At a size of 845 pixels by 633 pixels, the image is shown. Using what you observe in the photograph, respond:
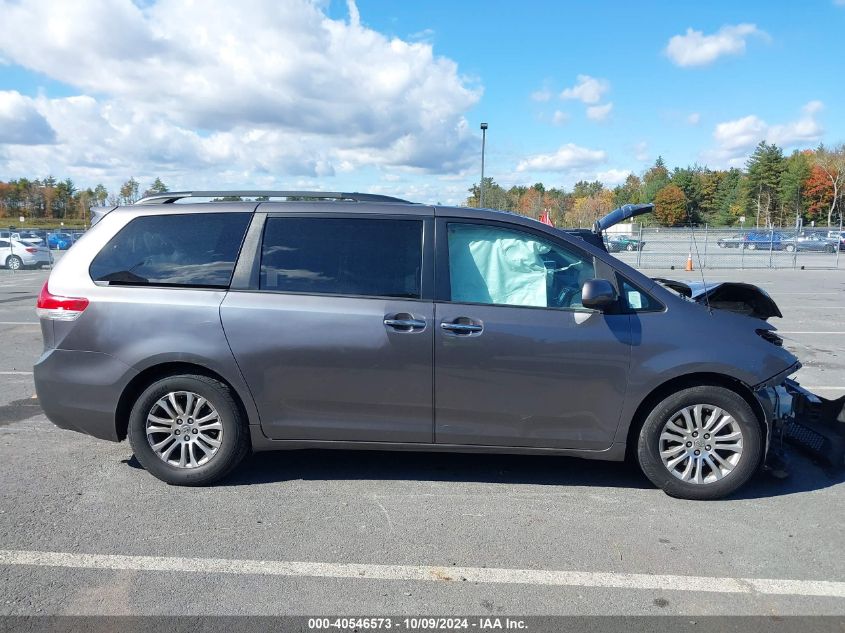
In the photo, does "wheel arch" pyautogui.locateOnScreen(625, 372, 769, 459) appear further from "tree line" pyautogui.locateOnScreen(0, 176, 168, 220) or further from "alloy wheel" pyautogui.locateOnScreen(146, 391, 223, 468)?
"tree line" pyautogui.locateOnScreen(0, 176, 168, 220)

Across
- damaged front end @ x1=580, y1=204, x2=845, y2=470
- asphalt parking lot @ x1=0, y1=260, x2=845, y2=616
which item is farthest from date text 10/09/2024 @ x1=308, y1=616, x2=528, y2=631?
damaged front end @ x1=580, y1=204, x2=845, y2=470

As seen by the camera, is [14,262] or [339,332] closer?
[339,332]

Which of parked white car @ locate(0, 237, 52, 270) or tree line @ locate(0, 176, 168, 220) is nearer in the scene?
parked white car @ locate(0, 237, 52, 270)

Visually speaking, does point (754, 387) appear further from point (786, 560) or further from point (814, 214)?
point (814, 214)

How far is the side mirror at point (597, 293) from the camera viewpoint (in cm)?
386

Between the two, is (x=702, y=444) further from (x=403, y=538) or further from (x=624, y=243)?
(x=624, y=243)

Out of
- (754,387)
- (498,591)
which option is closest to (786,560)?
(754,387)

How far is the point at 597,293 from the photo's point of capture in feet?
12.7

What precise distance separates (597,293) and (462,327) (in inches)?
32.9

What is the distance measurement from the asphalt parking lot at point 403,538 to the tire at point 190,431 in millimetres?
134

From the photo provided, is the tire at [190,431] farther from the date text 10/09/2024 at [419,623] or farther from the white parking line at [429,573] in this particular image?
the date text 10/09/2024 at [419,623]

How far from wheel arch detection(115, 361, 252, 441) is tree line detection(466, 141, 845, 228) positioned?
66331 mm

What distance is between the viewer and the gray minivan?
13.1ft

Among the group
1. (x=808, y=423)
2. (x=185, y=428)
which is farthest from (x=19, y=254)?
(x=808, y=423)
